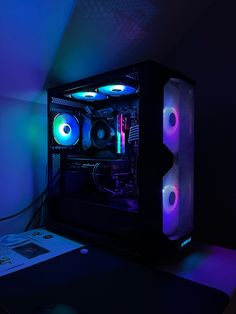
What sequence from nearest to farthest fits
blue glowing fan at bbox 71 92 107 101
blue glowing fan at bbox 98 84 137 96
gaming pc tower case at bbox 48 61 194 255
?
gaming pc tower case at bbox 48 61 194 255, blue glowing fan at bbox 98 84 137 96, blue glowing fan at bbox 71 92 107 101

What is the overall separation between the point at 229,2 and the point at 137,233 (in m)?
1.11

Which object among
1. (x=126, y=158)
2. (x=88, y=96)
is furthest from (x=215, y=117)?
(x=88, y=96)

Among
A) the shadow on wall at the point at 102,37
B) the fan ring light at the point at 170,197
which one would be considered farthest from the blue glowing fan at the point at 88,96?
the fan ring light at the point at 170,197

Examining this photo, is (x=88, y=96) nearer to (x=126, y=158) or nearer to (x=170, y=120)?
(x=126, y=158)

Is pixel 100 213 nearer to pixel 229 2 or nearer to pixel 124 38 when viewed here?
pixel 124 38

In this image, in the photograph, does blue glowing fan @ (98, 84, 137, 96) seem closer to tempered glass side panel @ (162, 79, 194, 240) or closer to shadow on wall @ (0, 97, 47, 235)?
tempered glass side panel @ (162, 79, 194, 240)

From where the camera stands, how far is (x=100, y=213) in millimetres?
893

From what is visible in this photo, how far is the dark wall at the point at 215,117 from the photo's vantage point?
46.1 inches

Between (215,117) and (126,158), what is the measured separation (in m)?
0.49

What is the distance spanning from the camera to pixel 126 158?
106 centimetres

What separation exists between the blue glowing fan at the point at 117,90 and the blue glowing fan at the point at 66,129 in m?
0.22

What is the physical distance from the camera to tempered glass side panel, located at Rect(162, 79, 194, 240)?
77 cm

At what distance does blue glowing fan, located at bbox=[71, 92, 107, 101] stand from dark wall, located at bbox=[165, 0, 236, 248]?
48 centimetres

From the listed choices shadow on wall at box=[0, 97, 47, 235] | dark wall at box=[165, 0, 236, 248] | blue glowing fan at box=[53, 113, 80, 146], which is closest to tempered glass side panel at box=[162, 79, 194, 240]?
dark wall at box=[165, 0, 236, 248]
